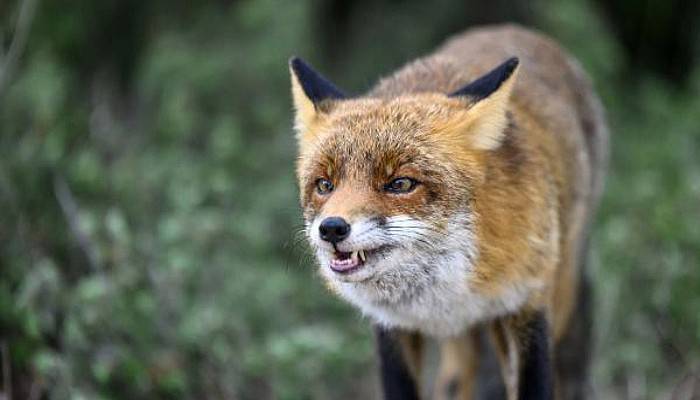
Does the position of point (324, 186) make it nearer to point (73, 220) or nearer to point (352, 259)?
point (352, 259)

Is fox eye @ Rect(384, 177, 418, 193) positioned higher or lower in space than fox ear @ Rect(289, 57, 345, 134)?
lower

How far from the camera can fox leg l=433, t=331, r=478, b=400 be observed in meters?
6.96

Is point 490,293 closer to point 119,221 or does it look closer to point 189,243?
point 119,221

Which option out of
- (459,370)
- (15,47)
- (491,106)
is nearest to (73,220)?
(15,47)

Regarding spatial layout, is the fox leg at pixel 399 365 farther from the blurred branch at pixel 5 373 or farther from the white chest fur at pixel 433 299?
the blurred branch at pixel 5 373

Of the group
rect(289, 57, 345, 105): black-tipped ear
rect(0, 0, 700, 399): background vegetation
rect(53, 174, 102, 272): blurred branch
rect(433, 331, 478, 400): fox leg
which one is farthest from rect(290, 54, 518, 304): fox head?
rect(53, 174, 102, 272): blurred branch

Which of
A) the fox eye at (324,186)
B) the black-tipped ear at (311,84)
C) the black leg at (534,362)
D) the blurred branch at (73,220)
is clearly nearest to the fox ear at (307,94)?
the black-tipped ear at (311,84)

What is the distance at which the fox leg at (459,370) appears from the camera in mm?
6965

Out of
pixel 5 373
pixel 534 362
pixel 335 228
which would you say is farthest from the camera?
pixel 5 373

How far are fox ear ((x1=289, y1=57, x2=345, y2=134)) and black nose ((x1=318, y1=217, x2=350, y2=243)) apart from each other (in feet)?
3.67

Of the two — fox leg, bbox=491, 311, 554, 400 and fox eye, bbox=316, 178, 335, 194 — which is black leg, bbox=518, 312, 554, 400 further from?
fox eye, bbox=316, 178, 335, 194

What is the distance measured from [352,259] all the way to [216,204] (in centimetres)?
504

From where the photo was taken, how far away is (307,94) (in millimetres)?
5824

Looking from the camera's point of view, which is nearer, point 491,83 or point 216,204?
A: point 491,83
